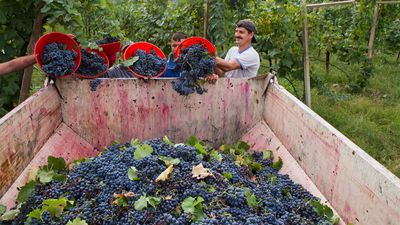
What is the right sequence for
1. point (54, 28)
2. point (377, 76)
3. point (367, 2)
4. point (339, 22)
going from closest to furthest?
point (54, 28) < point (367, 2) < point (377, 76) < point (339, 22)

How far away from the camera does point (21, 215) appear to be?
1.92m

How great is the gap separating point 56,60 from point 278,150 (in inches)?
67.0

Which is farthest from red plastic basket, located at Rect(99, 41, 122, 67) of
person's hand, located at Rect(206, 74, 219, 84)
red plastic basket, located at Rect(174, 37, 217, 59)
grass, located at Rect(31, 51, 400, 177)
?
grass, located at Rect(31, 51, 400, 177)

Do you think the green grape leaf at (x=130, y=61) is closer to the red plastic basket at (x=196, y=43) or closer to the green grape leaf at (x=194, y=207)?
the red plastic basket at (x=196, y=43)

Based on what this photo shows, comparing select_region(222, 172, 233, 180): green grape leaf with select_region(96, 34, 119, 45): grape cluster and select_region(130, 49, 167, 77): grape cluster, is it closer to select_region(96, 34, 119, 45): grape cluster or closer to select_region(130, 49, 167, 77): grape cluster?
select_region(130, 49, 167, 77): grape cluster

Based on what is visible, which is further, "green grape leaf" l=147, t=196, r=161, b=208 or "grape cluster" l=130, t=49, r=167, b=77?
"grape cluster" l=130, t=49, r=167, b=77

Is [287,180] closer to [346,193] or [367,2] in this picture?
[346,193]

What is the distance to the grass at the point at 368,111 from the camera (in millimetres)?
4215

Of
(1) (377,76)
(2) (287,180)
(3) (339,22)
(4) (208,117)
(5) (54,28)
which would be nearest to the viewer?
(2) (287,180)

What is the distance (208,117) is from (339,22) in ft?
20.6

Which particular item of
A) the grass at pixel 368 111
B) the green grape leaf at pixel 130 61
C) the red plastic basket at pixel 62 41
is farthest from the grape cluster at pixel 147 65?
the grass at pixel 368 111

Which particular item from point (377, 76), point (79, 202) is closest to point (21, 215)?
point (79, 202)

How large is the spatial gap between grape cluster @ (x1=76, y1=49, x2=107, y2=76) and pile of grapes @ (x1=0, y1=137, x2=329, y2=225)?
2.78 feet

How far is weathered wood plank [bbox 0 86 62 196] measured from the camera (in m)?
2.02
